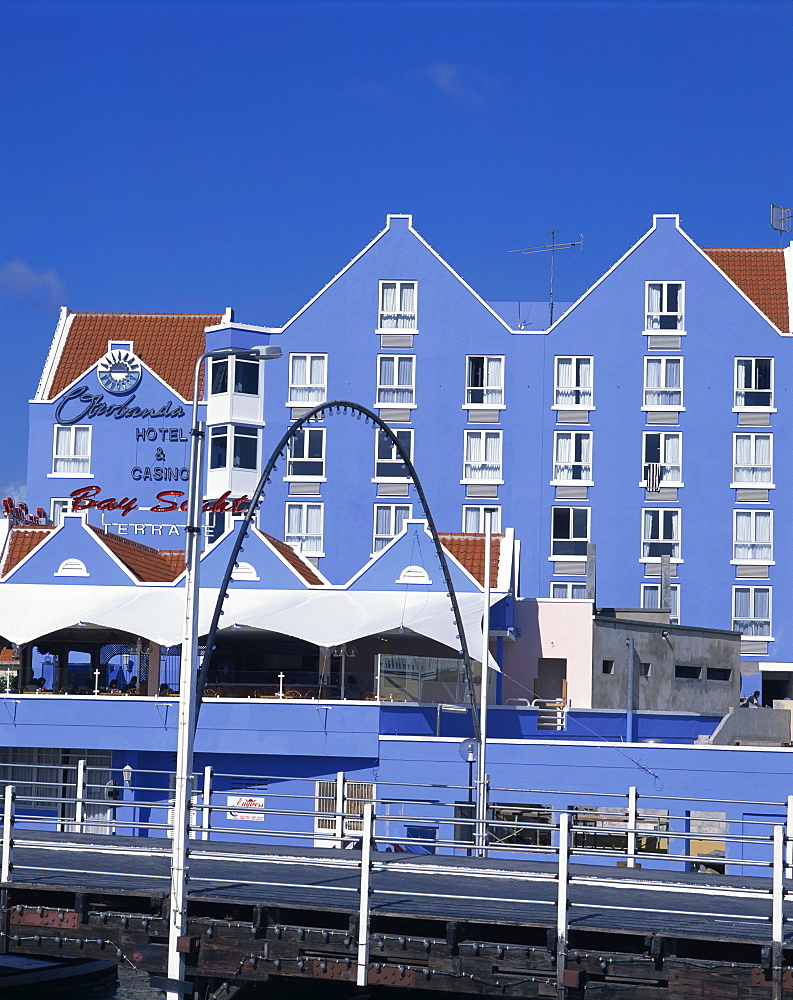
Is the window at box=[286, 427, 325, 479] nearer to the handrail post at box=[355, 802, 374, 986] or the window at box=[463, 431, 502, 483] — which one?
Result: the window at box=[463, 431, 502, 483]

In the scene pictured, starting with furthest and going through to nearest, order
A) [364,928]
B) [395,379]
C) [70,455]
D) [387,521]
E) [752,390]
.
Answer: [70,455], [395,379], [387,521], [752,390], [364,928]

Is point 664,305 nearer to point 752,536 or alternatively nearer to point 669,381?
point 669,381

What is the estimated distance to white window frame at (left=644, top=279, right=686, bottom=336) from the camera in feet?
192

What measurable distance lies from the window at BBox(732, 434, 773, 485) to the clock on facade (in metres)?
23.6

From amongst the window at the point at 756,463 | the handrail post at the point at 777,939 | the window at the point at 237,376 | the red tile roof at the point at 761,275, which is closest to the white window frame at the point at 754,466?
the window at the point at 756,463

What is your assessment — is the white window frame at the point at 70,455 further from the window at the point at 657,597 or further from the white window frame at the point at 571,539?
the window at the point at 657,597

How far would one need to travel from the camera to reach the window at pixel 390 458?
59.4m

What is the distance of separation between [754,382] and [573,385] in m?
Result: 6.69

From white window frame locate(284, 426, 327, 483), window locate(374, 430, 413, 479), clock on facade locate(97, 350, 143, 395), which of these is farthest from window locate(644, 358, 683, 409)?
clock on facade locate(97, 350, 143, 395)

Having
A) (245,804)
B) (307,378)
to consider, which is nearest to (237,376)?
(307,378)

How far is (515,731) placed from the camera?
40969 mm

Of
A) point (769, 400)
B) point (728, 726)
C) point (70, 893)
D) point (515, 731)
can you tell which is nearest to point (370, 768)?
point (515, 731)

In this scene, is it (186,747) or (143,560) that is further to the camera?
(143,560)

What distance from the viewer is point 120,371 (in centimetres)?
6194
